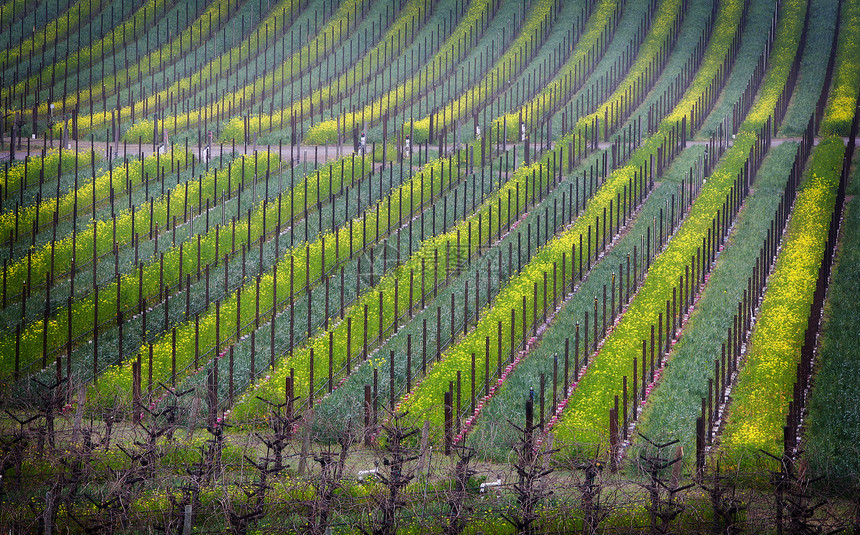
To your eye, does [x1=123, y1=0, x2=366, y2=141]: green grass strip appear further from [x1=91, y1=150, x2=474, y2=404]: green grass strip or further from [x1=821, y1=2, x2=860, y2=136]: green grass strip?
[x1=821, y1=2, x2=860, y2=136]: green grass strip

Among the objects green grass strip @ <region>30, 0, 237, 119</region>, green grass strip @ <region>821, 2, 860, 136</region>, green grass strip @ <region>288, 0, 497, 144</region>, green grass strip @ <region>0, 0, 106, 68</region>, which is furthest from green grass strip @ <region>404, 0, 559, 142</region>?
green grass strip @ <region>0, 0, 106, 68</region>

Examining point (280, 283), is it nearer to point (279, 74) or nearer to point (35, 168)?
point (35, 168)

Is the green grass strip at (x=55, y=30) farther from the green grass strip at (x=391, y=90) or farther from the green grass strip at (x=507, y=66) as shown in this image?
the green grass strip at (x=507, y=66)

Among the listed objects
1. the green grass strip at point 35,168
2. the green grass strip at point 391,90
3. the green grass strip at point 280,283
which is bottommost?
the green grass strip at point 280,283

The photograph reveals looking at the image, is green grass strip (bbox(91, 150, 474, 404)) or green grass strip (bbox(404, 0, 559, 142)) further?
green grass strip (bbox(404, 0, 559, 142))

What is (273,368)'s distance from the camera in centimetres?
3025

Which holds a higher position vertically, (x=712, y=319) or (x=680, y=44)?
(x=680, y=44)

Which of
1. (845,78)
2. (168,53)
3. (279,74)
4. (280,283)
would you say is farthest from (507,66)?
(280,283)

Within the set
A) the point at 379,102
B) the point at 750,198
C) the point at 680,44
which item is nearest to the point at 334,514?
the point at 750,198

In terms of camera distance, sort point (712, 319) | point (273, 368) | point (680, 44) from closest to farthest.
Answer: point (273, 368), point (712, 319), point (680, 44)

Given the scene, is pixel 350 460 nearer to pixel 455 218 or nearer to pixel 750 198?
pixel 455 218

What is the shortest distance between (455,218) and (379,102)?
21.7 meters

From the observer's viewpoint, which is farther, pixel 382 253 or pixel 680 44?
pixel 680 44

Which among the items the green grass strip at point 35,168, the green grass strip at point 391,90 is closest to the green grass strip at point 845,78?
the green grass strip at point 391,90
